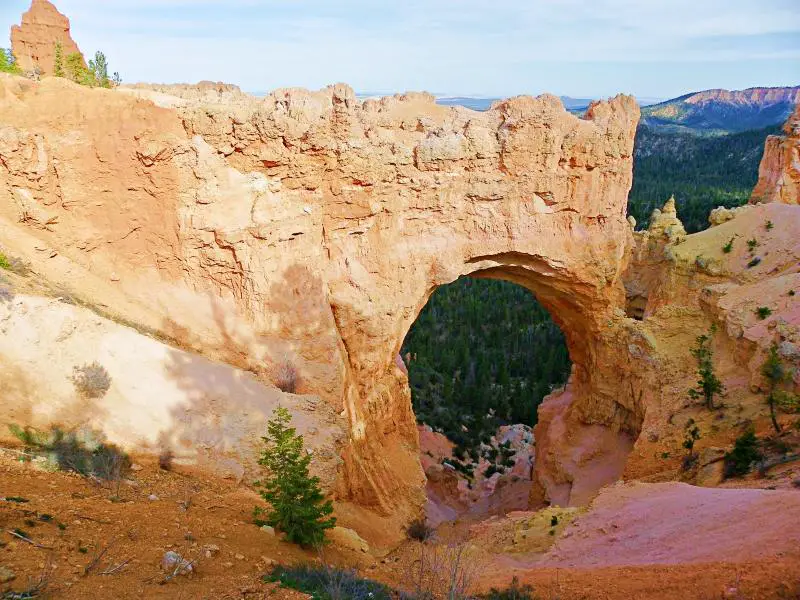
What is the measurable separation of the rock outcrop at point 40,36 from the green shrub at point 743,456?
29.5 meters

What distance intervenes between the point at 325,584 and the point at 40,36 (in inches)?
1122

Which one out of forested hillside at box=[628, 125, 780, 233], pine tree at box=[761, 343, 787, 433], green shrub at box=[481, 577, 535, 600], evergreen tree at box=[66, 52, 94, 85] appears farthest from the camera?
forested hillside at box=[628, 125, 780, 233]

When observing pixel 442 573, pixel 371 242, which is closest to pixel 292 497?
pixel 442 573

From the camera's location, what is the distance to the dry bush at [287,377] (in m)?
14.7

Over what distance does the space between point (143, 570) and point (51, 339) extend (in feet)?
19.0

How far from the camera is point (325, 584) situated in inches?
293

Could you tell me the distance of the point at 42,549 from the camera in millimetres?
6543

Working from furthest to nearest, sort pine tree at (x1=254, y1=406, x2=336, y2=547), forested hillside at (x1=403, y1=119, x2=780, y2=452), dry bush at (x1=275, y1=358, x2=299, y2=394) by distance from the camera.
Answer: forested hillside at (x1=403, y1=119, x2=780, y2=452), dry bush at (x1=275, y1=358, x2=299, y2=394), pine tree at (x1=254, y1=406, x2=336, y2=547)

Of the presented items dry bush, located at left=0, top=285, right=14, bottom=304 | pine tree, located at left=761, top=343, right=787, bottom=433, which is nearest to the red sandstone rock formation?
pine tree, located at left=761, top=343, right=787, bottom=433

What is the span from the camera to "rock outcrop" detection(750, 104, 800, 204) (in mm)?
31594

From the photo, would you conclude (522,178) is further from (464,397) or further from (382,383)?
(464,397)

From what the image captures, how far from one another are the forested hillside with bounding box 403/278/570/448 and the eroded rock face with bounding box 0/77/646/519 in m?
12.2

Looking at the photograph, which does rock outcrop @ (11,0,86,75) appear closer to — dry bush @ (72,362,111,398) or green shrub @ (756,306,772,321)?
dry bush @ (72,362,111,398)

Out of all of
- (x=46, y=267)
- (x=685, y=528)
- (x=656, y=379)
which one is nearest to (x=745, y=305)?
(x=656, y=379)
